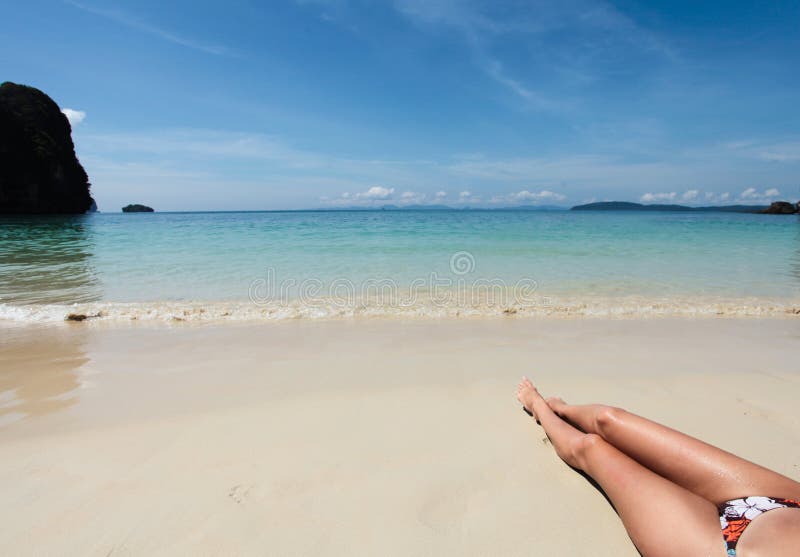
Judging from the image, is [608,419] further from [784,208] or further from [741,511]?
[784,208]

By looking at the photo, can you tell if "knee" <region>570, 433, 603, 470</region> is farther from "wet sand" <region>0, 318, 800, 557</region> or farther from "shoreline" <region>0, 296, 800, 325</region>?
"shoreline" <region>0, 296, 800, 325</region>

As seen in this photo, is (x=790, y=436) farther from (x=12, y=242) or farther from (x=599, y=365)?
(x=12, y=242)

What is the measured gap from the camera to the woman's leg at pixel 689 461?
5.23 feet

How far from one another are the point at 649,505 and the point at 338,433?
1.83 meters

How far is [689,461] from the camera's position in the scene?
71.2 inches

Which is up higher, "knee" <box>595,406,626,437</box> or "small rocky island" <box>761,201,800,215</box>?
"small rocky island" <box>761,201,800,215</box>

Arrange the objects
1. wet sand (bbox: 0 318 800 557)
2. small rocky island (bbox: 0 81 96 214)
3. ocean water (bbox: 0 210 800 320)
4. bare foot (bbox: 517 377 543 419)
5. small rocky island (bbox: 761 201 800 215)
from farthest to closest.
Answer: small rocky island (bbox: 761 201 800 215), small rocky island (bbox: 0 81 96 214), ocean water (bbox: 0 210 800 320), bare foot (bbox: 517 377 543 419), wet sand (bbox: 0 318 800 557)

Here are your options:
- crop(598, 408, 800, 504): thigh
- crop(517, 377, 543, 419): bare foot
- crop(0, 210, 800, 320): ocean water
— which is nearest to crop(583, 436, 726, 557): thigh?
crop(598, 408, 800, 504): thigh

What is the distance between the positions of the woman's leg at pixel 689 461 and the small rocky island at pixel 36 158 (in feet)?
227

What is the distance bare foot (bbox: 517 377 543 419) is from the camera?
2841mm

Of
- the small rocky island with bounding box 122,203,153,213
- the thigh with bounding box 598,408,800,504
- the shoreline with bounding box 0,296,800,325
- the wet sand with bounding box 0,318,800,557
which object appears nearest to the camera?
the thigh with bounding box 598,408,800,504

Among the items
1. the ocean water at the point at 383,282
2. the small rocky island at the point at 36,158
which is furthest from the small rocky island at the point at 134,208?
the ocean water at the point at 383,282

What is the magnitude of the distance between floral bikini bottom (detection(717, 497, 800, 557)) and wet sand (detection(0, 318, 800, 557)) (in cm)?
45

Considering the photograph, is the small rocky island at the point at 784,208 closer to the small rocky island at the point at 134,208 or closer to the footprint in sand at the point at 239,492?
the footprint in sand at the point at 239,492
